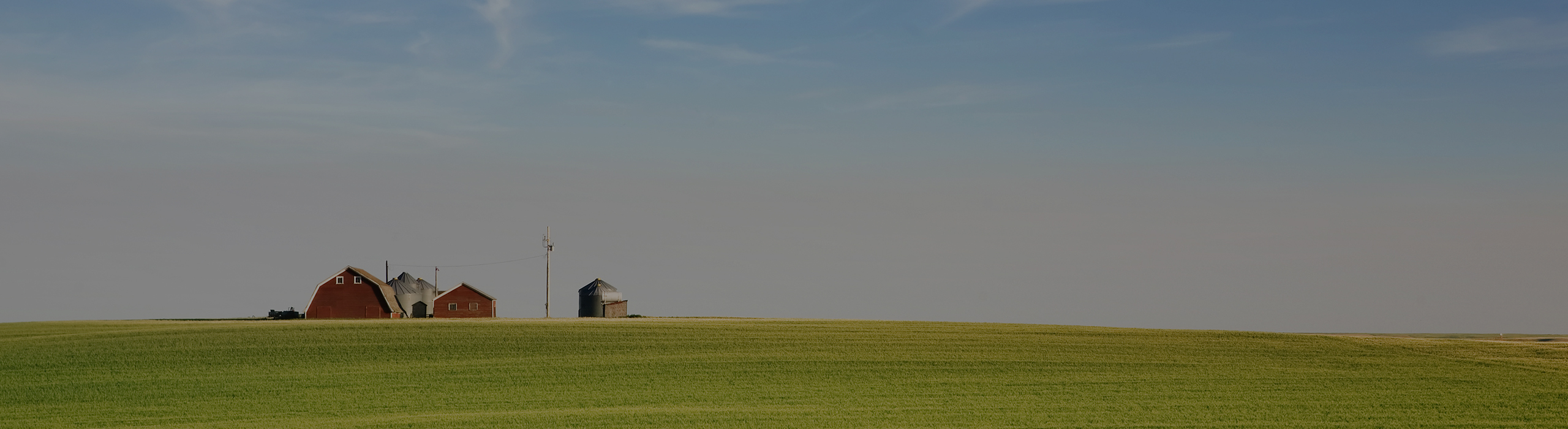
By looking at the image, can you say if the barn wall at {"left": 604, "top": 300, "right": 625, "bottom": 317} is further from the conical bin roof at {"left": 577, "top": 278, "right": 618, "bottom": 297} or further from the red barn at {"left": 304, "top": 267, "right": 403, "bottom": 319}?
the red barn at {"left": 304, "top": 267, "right": 403, "bottom": 319}

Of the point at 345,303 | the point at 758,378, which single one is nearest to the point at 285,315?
the point at 345,303

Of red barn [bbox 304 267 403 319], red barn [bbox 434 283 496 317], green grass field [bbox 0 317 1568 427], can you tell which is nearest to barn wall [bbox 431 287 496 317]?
red barn [bbox 434 283 496 317]

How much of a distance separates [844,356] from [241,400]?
19912 mm

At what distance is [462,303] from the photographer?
246 ft

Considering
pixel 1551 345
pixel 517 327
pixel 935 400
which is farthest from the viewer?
pixel 517 327

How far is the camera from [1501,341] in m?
48.0

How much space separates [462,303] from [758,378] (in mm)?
41860

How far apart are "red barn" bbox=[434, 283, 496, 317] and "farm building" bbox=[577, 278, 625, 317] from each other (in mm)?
6576

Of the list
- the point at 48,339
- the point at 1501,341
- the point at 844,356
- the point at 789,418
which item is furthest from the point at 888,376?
the point at 48,339

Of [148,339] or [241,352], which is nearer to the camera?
[241,352]

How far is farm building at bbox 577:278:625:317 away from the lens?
78.9 m

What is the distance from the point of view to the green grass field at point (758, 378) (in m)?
31.3

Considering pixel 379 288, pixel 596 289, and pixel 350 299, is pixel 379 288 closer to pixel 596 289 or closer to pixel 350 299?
pixel 350 299

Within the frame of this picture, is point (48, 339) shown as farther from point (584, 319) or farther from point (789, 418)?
point (789, 418)
